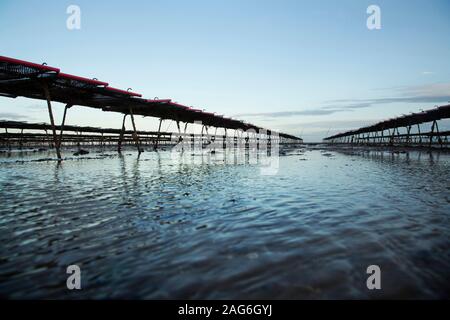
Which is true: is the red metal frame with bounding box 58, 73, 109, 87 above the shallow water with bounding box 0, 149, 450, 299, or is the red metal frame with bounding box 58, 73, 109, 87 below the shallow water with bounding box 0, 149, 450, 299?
above

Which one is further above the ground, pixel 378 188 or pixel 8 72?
pixel 8 72

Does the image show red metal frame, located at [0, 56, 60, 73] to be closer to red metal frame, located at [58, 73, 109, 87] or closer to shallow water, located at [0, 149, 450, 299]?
red metal frame, located at [58, 73, 109, 87]

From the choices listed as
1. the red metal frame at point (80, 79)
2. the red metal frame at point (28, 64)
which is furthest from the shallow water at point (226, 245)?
the red metal frame at point (80, 79)

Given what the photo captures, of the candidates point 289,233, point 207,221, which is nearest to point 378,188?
point 289,233

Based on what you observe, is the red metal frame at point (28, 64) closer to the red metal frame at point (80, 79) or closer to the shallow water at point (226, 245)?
the red metal frame at point (80, 79)

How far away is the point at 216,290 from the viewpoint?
7.40 ft

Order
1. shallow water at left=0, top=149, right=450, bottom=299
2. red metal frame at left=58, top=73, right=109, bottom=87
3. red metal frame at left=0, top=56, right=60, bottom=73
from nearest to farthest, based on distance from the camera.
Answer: shallow water at left=0, top=149, right=450, bottom=299 < red metal frame at left=0, top=56, right=60, bottom=73 < red metal frame at left=58, top=73, right=109, bottom=87

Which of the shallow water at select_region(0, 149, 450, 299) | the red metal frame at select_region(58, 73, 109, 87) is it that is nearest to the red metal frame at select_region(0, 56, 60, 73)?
the red metal frame at select_region(58, 73, 109, 87)

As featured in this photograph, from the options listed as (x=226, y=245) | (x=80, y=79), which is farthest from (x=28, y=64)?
(x=226, y=245)

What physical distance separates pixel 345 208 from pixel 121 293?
4.27 meters

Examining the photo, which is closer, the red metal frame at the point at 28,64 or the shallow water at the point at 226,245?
the shallow water at the point at 226,245

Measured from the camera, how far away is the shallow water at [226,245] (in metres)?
2.31

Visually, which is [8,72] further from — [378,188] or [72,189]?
[378,188]

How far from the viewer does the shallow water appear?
2.31m
